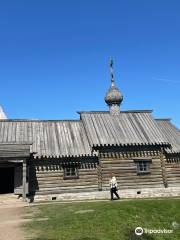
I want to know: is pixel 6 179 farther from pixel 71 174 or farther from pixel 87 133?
pixel 87 133

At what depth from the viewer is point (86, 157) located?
1002 inches

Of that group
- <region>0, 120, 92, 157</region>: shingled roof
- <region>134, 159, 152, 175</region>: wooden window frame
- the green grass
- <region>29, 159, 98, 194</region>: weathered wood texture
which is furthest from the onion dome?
the green grass

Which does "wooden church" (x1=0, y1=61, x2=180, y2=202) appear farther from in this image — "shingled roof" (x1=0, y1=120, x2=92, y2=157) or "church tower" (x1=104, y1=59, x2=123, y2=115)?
"church tower" (x1=104, y1=59, x2=123, y2=115)

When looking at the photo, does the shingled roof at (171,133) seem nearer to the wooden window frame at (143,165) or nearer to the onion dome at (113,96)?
the wooden window frame at (143,165)

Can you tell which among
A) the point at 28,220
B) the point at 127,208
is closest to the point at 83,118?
the point at 127,208

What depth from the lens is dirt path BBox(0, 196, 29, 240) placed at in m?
11.8

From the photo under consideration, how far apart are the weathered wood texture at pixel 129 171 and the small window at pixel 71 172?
1.99 meters

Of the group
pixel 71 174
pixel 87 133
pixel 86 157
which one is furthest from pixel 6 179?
pixel 87 133

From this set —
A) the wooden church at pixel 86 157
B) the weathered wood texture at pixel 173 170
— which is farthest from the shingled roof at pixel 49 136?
the weathered wood texture at pixel 173 170

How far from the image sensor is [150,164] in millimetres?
26516

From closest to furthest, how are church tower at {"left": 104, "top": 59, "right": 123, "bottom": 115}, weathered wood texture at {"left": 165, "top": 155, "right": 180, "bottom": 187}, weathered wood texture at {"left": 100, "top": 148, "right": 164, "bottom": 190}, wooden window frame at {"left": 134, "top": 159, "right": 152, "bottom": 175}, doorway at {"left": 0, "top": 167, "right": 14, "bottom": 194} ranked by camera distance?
weathered wood texture at {"left": 100, "top": 148, "right": 164, "bottom": 190} → wooden window frame at {"left": 134, "top": 159, "right": 152, "bottom": 175} → weathered wood texture at {"left": 165, "top": 155, "right": 180, "bottom": 187} → doorway at {"left": 0, "top": 167, "right": 14, "bottom": 194} → church tower at {"left": 104, "top": 59, "right": 123, "bottom": 115}

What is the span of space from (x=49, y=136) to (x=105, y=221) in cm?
1320

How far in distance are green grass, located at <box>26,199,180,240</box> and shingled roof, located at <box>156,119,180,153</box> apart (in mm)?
8880

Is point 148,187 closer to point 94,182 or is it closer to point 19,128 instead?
point 94,182
